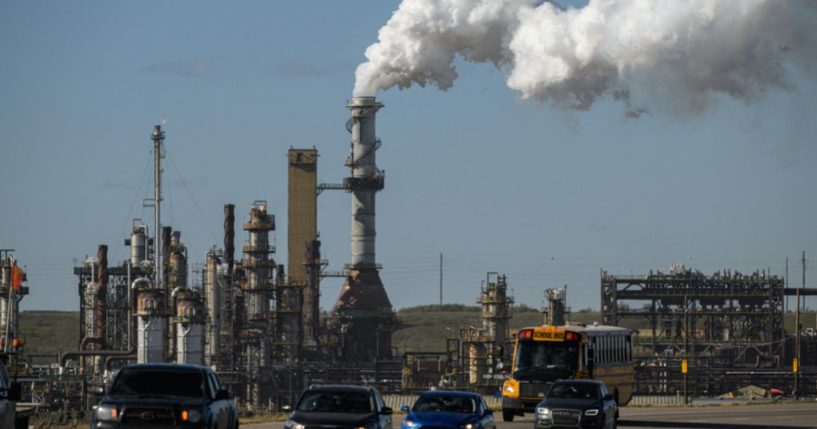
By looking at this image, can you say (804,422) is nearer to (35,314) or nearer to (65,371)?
(65,371)

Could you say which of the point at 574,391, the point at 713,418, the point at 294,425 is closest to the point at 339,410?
the point at 294,425

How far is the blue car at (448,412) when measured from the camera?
33.4m

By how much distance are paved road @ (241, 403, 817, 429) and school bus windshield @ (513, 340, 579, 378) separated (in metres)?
1.84

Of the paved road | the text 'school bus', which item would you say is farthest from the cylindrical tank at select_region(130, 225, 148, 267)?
the text 'school bus'

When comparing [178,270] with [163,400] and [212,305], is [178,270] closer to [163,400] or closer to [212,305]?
[212,305]

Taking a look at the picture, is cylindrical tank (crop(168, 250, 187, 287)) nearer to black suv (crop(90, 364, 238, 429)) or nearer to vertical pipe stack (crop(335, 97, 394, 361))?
vertical pipe stack (crop(335, 97, 394, 361))

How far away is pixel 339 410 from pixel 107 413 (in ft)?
16.9

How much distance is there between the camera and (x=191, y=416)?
27.3m

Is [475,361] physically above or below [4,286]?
below

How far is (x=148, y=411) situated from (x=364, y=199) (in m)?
106

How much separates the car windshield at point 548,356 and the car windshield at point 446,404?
15.7m

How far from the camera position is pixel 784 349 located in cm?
12431

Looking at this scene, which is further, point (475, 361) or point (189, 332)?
point (475, 361)

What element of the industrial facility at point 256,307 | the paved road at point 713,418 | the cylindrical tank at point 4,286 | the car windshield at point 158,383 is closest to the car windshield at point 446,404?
the car windshield at point 158,383
